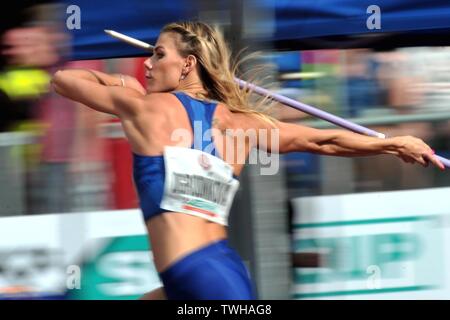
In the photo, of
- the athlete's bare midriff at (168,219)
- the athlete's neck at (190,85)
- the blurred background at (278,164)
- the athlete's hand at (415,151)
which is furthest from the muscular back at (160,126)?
the blurred background at (278,164)

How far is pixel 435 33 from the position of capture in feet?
18.6

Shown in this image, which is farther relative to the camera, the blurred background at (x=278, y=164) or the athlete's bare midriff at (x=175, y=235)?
the blurred background at (x=278, y=164)

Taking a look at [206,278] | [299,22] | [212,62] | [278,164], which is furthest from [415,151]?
[299,22]

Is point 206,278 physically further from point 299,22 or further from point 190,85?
point 299,22

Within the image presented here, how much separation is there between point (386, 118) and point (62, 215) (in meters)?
1.82

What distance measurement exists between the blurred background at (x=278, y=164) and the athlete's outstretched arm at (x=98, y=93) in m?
1.26

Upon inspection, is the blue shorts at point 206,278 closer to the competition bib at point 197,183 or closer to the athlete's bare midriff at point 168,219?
the athlete's bare midriff at point 168,219

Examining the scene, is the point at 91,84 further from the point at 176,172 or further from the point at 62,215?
the point at 62,215

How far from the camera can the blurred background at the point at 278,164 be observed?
556cm

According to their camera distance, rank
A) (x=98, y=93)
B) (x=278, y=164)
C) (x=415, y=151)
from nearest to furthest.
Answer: (x=98, y=93)
(x=415, y=151)
(x=278, y=164)

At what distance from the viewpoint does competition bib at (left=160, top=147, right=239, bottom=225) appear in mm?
4188

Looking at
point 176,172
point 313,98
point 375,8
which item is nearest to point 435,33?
point 375,8

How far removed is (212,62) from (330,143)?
24.7 inches

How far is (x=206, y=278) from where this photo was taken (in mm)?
4094
